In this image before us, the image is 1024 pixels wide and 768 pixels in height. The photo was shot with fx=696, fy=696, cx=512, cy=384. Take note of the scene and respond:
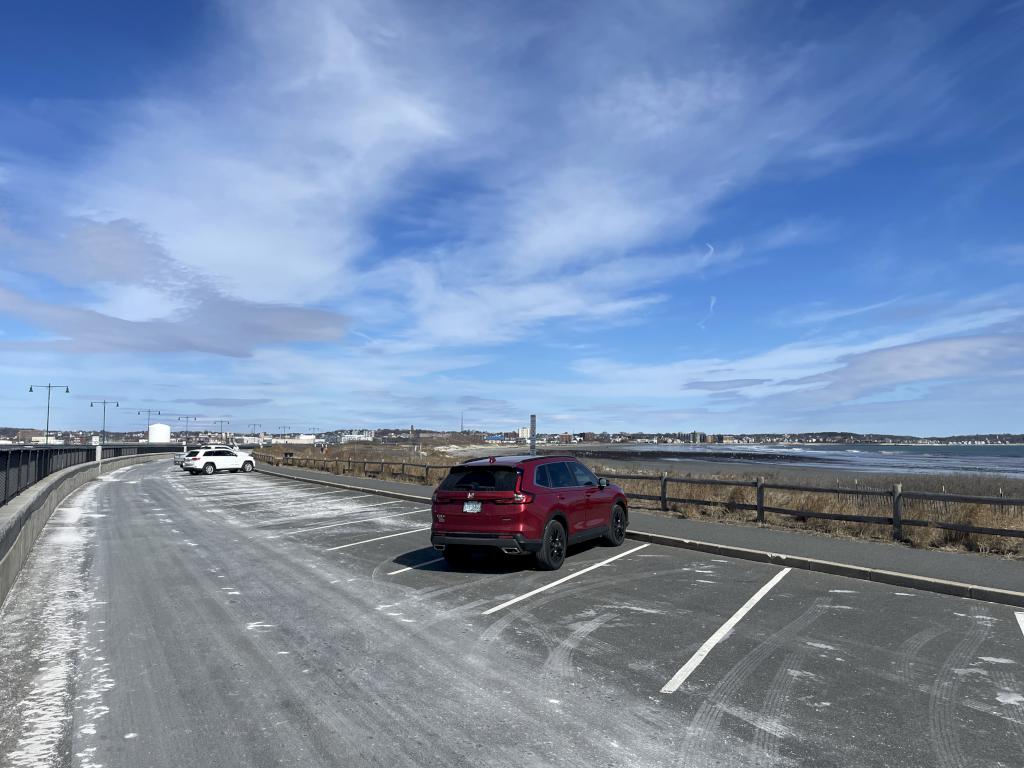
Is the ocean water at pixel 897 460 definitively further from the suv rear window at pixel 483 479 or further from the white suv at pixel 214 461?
the suv rear window at pixel 483 479

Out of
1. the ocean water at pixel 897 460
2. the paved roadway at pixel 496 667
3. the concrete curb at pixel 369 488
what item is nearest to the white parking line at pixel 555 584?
the paved roadway at pixel 496 667

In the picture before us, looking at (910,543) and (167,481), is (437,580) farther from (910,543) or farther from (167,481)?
(167,481)

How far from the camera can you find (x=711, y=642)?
6.58 meters

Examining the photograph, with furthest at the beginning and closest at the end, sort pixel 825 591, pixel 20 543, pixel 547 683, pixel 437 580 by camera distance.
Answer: pixel 20 543, pixel 437 580, pixel 825 591, pixel 547 683

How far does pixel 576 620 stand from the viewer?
24.3 ft

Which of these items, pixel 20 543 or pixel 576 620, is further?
pixel 20 543

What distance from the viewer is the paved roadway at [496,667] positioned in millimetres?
4328

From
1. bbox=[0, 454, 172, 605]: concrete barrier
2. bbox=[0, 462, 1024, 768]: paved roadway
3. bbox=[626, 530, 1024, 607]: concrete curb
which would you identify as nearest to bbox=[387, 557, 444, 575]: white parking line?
bbox=[0, 462, 1024, 768]: paved roadway

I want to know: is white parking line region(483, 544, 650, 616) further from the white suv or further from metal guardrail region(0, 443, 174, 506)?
the white suv

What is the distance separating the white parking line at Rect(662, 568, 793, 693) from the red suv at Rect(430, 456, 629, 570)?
2.93m

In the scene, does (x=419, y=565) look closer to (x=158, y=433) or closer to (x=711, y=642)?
(x=711, y=642)

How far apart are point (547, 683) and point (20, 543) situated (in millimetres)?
8857

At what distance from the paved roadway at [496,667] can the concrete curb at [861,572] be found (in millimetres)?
268

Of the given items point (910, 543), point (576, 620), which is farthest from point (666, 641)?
point (910, 543)
